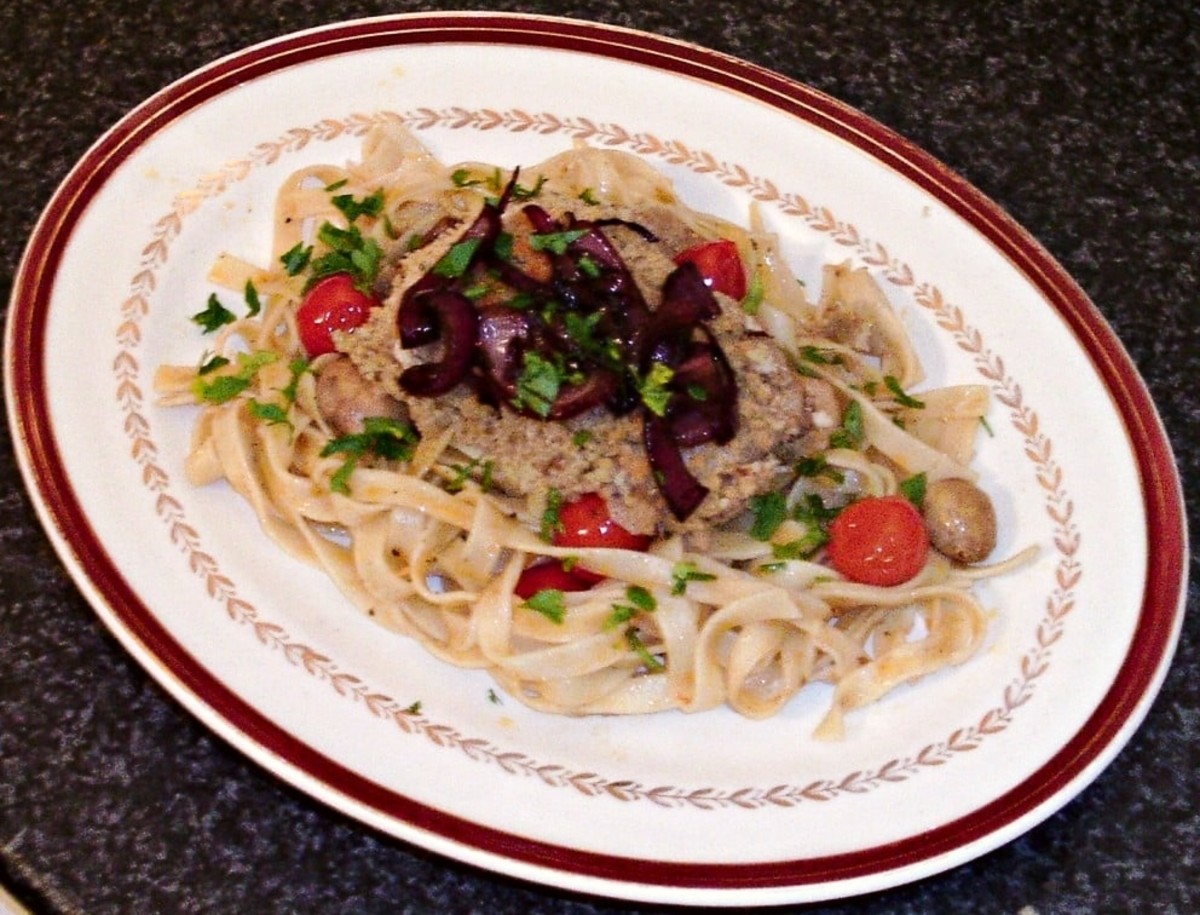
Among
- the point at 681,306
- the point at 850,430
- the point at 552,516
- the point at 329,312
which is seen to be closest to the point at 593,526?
the point at 552,516

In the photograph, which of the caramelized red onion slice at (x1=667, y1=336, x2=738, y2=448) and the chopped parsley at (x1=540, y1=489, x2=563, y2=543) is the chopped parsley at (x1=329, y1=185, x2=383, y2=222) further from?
the caramelized red onion slice at (x1=667, y1=336, x2=738, y2=448)

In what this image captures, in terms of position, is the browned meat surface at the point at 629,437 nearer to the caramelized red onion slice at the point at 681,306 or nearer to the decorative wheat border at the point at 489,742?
the caramelized red onion slice at the point at 681,306

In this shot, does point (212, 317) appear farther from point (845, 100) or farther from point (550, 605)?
point (845, 100)

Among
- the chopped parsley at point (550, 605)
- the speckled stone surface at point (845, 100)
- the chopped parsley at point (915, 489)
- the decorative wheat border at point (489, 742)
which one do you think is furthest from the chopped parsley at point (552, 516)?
the chopped parsley at point (915, 489)

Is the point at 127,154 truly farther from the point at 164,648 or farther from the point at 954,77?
the point at 954,77

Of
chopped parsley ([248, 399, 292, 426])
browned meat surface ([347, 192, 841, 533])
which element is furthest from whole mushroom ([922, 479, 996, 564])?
chopped parsley ([248, 399, 292, 426])

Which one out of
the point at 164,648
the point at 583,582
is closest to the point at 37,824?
the point at 164,648

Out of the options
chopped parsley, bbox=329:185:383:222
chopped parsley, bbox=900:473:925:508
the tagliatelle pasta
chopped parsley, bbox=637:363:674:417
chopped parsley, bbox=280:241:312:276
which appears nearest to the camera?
chopped parsley, bbox=637:363:674:417
